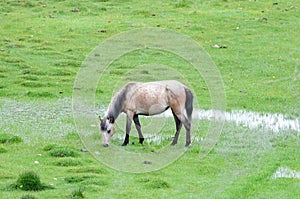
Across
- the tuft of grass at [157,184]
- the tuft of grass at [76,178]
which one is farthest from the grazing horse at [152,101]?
the tuft of grass at [157,184]

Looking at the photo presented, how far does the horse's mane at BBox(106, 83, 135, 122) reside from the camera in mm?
15859

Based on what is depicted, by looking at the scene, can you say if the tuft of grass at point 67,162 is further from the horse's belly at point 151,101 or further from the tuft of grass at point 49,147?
the horse's belly at point 151,101

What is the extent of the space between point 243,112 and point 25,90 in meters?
7.08

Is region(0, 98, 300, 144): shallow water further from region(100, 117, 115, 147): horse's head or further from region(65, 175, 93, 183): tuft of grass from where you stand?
region(65, 175, 93, 183): tuft of grass

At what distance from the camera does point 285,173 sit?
1357cm

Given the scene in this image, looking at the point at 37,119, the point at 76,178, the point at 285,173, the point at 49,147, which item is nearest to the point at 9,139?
the point at 49,147

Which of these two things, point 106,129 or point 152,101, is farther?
point 152,101

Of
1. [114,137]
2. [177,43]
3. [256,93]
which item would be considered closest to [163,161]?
[114,137]

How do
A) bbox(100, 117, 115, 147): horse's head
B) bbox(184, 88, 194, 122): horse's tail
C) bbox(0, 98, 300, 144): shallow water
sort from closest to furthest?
bbox(100, 117, 115, 147): horse's head → bbox(184, 88, 194, 122): horse's tail → bbox(0, 98, 300, 144): shallow water

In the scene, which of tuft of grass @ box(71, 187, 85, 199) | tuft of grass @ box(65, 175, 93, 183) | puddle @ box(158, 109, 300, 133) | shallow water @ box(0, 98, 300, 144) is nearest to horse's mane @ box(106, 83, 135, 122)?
shallow water @ box(0, 98, 300, 144)

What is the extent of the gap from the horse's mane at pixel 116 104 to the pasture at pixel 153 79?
2.31 ft

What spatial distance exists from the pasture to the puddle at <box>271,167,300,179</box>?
0.13 ft

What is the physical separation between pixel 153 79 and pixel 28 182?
483 inches

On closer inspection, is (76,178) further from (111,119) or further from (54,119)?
(54,119)
